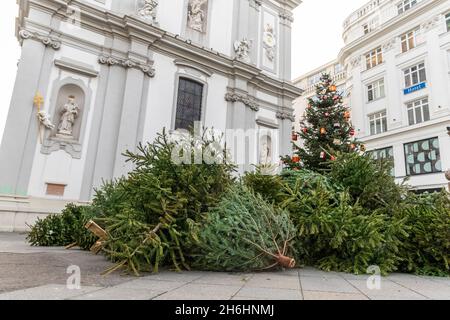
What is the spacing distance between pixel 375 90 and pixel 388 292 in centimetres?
2433

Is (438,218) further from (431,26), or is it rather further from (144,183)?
(431,26)

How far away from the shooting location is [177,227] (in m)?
3.35

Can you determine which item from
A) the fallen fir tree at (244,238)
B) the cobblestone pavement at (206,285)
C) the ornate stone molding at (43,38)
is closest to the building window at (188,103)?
the ornate stone molding at (43,38)

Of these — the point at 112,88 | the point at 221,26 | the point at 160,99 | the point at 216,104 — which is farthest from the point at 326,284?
the point at 221,26

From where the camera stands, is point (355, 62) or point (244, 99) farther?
point (355, 62)

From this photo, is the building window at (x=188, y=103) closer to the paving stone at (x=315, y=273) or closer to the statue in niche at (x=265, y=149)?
the statue in niche at (x=265, y=149)

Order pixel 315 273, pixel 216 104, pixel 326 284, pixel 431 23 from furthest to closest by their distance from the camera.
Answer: pixel 431 23
pixel 216 104
pixel 315 273
pixel 326 284

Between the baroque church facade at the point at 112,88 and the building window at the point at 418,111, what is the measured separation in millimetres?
10101

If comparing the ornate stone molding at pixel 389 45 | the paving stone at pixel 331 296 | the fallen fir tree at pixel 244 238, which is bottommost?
the paving stone at pixel 331 296

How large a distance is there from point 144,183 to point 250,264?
5.14 ft

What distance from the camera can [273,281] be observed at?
9.25 feet

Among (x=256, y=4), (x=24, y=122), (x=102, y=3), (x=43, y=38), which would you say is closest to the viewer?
(x=24, y=122)

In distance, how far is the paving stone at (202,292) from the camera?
2.12 m

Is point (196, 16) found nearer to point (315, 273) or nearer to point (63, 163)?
point (63, 163)
